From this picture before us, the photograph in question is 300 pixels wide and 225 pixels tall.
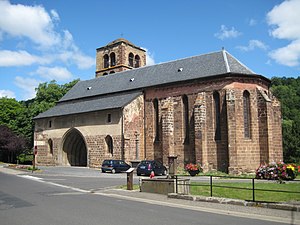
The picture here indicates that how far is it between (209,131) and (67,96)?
2234 cm

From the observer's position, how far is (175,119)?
1205 inches

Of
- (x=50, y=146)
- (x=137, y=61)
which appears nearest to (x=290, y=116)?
(x=137, y=61)

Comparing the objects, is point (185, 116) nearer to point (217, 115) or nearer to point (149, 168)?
point (217, 115)

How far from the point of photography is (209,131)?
28.0m

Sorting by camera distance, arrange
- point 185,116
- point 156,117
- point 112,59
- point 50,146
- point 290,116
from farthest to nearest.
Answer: point 290,116
point 112,59
point 50,146
point 156,117
point 185,116

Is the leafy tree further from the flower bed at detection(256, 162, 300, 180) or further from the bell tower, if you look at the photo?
the flower bed at detection(256, 162, 300, 180)

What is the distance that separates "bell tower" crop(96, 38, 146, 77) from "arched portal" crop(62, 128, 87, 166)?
463 inches

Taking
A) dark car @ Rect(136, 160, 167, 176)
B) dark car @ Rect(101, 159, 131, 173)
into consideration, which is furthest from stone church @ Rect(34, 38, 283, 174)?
dark car @ Rect(136, 160, 167, 176)

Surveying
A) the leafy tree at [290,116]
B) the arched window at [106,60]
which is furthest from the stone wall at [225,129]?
the leafy tree at [290,116]

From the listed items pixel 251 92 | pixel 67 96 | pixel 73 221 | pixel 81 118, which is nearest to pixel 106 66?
pixel 67 96

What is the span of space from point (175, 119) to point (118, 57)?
17690 millimetres

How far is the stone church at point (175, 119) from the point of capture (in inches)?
1072

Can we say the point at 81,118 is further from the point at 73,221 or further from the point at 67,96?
the point at 73,221

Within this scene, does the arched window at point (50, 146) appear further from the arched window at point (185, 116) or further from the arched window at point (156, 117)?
the arched window at point (185, 116)
